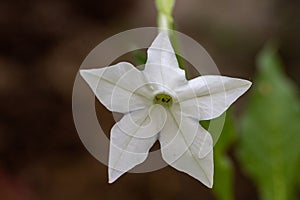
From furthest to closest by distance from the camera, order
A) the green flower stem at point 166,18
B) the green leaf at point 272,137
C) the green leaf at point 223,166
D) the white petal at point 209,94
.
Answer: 1. the green leaf at point 272,137
2. the green leaf at point 223,166
3. the green flower stem at point 166,18
4. the white petal at point 209,94

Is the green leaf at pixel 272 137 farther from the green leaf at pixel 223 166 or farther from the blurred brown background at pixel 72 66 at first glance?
the blurred brown background at pixel 72 66

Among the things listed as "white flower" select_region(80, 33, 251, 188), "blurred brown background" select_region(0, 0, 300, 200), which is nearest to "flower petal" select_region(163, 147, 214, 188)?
"white flower" select_region(80, 33, 251, 188)

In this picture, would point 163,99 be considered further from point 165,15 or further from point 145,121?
point 165,15

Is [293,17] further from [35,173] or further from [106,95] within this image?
[106,95]

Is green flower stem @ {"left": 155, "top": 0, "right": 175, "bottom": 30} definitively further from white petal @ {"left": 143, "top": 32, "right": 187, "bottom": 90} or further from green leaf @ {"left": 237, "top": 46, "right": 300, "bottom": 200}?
green leaf @ {"left": 237, "top": 46, "right": 300, "bottom": 200}

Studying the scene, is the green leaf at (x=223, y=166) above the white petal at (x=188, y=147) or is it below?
below

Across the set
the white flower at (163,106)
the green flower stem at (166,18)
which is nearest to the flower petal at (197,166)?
the white flower at (163,106)

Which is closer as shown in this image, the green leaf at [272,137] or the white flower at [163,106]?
the white flower at [163,106]
